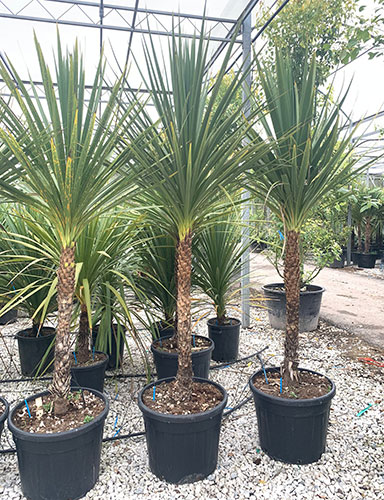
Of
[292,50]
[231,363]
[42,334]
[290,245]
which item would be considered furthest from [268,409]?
[292,50]

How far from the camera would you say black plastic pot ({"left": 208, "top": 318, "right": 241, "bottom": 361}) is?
2.71 m

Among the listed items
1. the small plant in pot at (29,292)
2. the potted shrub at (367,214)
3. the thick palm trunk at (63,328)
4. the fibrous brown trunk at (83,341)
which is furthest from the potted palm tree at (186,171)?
the potted shrub at (367,214)

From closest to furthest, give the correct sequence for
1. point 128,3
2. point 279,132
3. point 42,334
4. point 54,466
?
point 54,466, point 279,132, point 42,334, point 128,3

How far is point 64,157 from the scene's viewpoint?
53.4 inches

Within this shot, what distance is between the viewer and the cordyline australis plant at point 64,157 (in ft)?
4.17

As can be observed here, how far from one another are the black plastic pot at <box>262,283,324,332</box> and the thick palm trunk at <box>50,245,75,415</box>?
7.18ft

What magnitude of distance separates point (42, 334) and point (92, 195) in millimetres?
1548

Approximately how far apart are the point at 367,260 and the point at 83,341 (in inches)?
249

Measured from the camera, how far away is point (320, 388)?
5.65ft

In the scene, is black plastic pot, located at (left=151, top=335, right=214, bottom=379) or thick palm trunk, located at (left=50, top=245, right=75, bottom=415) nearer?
thick palm trunk, located at (left=50, top=245, right=75, bottom=415)

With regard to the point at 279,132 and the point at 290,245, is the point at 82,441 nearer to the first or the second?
the point at 290,245

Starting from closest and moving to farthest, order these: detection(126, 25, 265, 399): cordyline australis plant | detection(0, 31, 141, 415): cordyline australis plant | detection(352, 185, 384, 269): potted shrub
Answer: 1. detection(0, 31, 141, 415): cordyline australis plant
2. detection(126, 25, 265, 399): cordyline australis plant
3. detection(352, 185, 384, 269): potted shrub

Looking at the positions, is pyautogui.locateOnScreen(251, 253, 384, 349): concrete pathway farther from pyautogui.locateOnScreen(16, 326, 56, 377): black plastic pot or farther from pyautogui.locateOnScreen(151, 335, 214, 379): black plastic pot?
pyautogui.locateOnScreen(16, 326, 56, 377): black plastic pot

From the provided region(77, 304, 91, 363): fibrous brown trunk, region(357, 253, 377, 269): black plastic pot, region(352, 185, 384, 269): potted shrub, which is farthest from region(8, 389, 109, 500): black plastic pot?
region(357, 253, 377, 269): black plastic pot
